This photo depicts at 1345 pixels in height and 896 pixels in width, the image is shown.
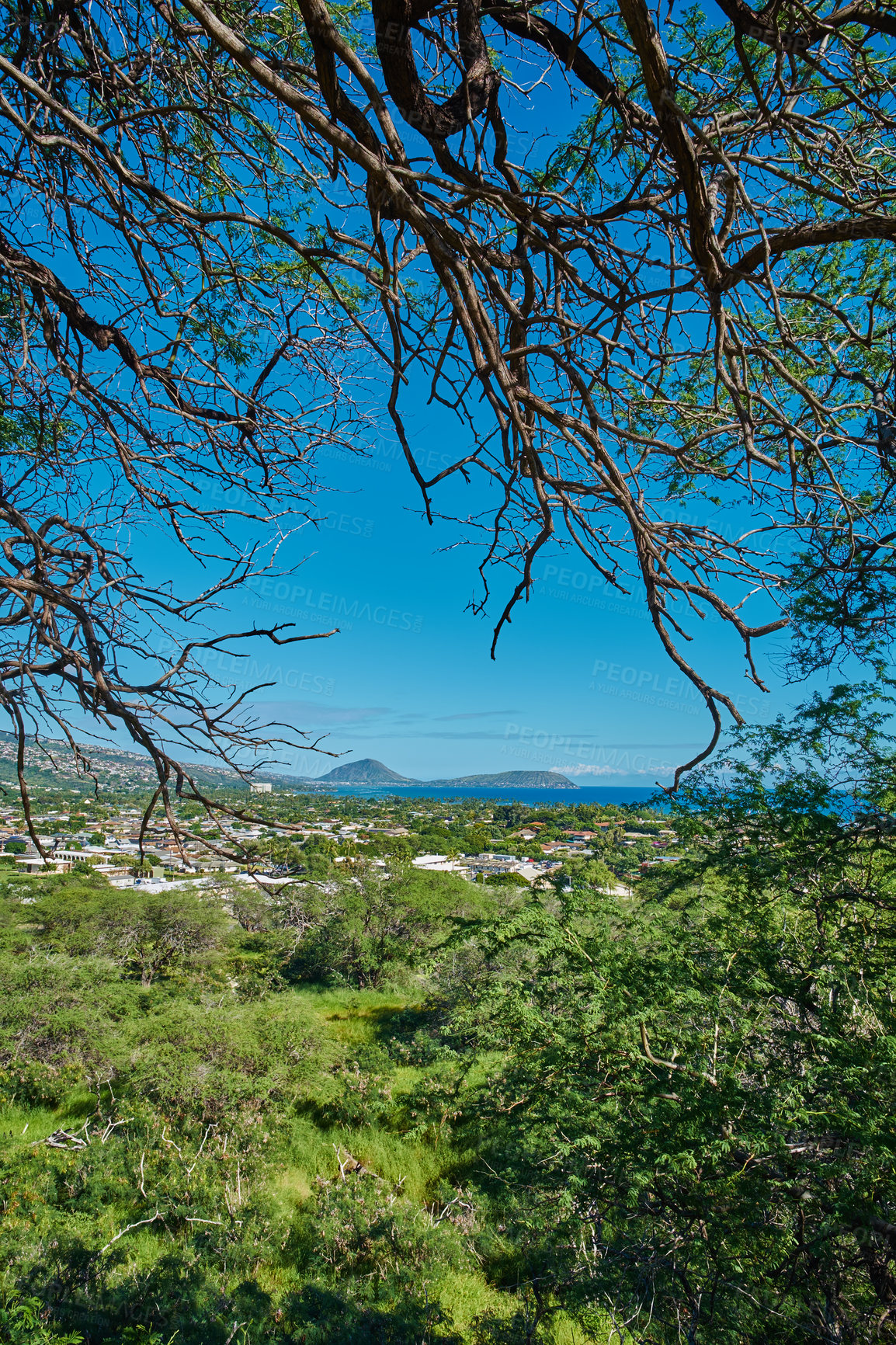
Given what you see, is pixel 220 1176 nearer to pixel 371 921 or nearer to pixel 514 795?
pixel 371 921

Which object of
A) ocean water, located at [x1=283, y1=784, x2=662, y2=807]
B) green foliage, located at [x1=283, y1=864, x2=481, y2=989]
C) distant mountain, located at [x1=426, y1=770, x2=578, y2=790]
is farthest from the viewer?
distant mountain, located at [x1=426, y1=770, x2=578, y2=790]

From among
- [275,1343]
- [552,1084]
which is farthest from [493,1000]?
[275,1343]

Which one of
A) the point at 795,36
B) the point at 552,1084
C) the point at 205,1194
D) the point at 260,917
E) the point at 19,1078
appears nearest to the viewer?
the point at 795,36

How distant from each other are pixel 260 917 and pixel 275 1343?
17.1 meters

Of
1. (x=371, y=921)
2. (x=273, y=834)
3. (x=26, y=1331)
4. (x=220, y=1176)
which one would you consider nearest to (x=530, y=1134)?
(x=26, y=1331)

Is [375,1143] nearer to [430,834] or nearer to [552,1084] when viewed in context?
[552,1084]

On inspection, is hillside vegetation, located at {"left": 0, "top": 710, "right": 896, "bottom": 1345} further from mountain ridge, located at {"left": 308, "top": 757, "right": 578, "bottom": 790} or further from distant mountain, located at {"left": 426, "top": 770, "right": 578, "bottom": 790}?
distant mountain, located at {"left": 426, "top": 770, "right": 578, "bottom": 790}

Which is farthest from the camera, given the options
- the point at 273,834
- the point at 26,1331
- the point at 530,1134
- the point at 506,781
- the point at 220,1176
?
the point at 506,781

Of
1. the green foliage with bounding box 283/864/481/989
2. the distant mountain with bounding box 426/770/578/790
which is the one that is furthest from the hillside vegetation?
the distant mountain with bounding box 426/770/578/790

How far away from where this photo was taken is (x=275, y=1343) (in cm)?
506

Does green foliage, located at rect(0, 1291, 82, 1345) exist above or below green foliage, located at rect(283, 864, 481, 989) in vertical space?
above

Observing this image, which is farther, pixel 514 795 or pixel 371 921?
pixel 514 795

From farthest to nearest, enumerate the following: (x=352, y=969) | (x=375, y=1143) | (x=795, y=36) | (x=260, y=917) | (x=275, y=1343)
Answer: (x=260, y=917)
(x=352, y=969)
(x=375, y=1143)
(x=275, y=1343)
(x=795, y=36)

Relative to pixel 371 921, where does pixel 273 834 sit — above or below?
above
